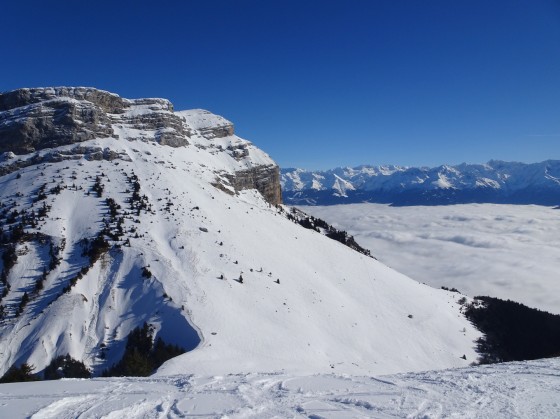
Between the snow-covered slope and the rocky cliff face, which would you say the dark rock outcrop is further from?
the snow-covered slope

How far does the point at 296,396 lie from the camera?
48.0 feet

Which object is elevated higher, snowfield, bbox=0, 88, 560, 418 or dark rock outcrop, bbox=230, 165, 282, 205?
dark rock outcrop, bbox=230, 165, 282, 205

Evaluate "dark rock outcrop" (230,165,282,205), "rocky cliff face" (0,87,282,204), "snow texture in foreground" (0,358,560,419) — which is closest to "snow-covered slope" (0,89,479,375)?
"rocky cliff face" (0,87,282,204)

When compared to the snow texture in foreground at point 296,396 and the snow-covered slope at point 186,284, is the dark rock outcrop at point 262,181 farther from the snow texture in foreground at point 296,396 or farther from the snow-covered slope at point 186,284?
the snow texture in foreground at point 296,396

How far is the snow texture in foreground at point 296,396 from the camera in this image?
13.0 metres

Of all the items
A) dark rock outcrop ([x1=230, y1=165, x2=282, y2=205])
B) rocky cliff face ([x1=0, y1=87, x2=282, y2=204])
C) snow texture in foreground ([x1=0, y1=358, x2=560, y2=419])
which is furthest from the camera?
dark rock outcrop ([x1=230, y1=165, x2=282, y2=205])

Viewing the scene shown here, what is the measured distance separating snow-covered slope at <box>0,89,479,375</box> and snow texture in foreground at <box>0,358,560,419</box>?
49.6 feet

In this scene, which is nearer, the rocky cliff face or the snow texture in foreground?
the snow texture in foreground

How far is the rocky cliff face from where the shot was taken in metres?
88.9

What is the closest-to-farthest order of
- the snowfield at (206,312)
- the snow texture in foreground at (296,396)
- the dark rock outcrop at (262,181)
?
the snow texture in foreground at (296,396)
the snowfield at (206,312)
the dark rock outcrop at (262,181)

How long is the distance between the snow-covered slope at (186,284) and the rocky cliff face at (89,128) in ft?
3.96

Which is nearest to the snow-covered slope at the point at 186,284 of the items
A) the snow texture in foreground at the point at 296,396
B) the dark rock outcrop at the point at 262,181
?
the snow texture in foreground at the point at 296,396

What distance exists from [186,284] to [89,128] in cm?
6774

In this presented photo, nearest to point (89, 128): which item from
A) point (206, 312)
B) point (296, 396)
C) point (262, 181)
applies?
point (262, 181)
